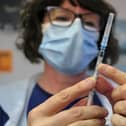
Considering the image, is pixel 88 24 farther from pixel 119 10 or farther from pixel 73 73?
pixel 119 10

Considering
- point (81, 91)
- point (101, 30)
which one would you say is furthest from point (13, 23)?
point (81, 91)

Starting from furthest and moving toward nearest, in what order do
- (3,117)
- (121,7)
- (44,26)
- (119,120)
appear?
(121,7) → (44,26) → (3,117) → (119,120)

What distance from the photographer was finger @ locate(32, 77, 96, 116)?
0.65 meters

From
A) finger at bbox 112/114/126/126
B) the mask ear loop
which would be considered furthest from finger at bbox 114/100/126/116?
the mask ear loop

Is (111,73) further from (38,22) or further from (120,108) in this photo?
(38,22)

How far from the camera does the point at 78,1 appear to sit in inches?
54.1

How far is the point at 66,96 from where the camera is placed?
0.66 meters

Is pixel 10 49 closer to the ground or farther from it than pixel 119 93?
closer to the ground

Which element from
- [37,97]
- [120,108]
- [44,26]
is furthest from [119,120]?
[44,26]

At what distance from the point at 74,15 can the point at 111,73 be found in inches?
30.0

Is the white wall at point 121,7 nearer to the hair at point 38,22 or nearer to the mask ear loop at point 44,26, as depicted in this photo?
the hair at point 38,22

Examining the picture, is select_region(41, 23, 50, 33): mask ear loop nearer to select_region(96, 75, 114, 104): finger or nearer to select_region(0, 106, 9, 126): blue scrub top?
select_region(0, 106, 9, 126): blue scrub top

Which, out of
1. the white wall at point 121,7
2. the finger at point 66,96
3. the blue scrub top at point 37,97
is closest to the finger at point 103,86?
the finger at point 66,96

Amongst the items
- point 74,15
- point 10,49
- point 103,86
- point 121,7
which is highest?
point 103,86
